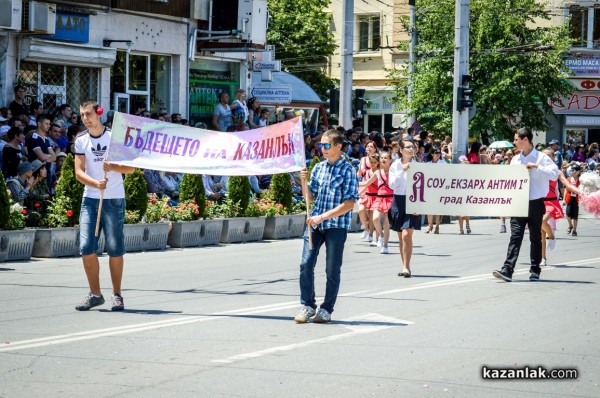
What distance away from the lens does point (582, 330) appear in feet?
35.7

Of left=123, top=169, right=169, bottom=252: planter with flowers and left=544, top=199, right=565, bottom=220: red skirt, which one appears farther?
left=123, top=169, right=169, bottom=252: planter with flowers

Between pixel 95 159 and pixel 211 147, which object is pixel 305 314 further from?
pixel 211 147

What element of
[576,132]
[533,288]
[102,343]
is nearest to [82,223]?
[102,343]

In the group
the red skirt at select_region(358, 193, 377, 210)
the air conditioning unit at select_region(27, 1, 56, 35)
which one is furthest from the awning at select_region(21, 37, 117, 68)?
the red skirt at select_region(358, 193, 377, 210)

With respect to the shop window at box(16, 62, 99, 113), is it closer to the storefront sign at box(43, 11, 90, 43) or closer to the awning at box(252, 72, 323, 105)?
the storefront sign at box(43, 11, 90, 43)

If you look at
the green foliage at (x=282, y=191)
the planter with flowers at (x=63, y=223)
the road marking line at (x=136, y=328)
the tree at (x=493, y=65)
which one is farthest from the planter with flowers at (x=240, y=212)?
the tree at (x=493, y=65)

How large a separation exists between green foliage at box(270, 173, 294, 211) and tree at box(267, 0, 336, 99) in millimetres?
32566

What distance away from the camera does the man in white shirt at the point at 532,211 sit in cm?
1516

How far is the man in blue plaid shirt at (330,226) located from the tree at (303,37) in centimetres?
4502

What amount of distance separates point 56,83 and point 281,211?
6.43 meters

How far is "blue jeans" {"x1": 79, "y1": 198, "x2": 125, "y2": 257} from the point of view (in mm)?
11789

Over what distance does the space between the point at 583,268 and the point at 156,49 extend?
1527 centimetres

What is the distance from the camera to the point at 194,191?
21219mm

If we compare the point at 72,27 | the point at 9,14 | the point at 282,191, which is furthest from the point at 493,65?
the point at 9,14
